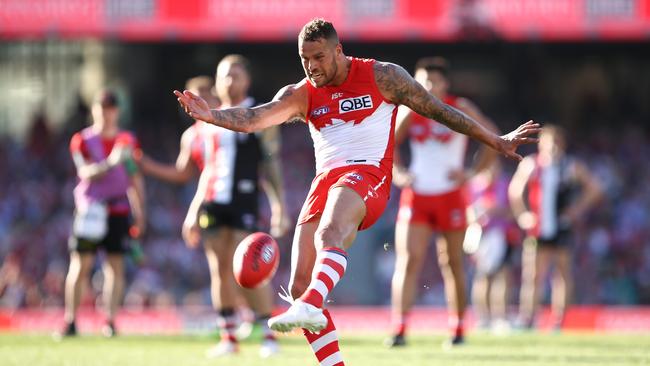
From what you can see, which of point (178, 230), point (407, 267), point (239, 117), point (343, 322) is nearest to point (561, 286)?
point (407, 267)

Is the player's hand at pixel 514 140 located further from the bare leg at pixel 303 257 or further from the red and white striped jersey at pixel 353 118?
the bare leg at pixel 303 257

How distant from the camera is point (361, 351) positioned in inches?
431

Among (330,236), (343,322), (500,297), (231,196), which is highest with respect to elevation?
(330,236)

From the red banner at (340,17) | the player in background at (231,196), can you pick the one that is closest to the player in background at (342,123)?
the player in background at (231,196)

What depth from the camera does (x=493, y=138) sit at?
25.1 ft

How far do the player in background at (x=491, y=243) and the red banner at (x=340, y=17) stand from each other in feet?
16.8

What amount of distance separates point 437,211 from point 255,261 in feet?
15.7

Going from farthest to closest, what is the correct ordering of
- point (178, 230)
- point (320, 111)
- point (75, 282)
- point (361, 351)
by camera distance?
point (178, 230) < point (75, 282) < point (361, 351) < point (320, 111)

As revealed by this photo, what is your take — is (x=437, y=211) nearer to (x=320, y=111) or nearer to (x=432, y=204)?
(x=432, y=204)

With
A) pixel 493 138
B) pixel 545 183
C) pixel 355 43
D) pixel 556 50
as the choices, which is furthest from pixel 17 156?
pixel 493 138

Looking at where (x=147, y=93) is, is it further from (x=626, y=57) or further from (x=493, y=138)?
(x=493, y=138)

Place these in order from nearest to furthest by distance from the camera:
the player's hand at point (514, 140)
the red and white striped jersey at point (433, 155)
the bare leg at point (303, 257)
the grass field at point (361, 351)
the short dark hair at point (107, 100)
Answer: the bare leg at point (303, 257) → the player's hand at point (514, 140) → the grass field at point (361, 351) → the red and white striped jersey at point (433, 155) → the short dark hair at point (107, 100)

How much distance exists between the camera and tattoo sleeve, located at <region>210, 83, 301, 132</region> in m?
7.28

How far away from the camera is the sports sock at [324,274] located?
6.76 m
